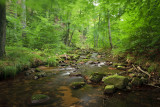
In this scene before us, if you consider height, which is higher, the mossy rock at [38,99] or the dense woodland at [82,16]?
the dense woodland at [82,16]

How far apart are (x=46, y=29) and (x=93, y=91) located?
7.29 metres

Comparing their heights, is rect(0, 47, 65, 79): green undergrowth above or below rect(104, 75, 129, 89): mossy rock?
above

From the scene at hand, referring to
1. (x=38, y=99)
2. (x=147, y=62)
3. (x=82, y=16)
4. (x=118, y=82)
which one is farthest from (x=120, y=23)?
(x=38, y=99)

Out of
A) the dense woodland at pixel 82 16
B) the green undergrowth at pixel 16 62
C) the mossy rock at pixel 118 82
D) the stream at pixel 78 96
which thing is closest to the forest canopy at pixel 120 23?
the dense woodland at pixel 82 16

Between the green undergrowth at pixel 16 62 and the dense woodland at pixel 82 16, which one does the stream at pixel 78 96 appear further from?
the dense woodland at pixel 82 16

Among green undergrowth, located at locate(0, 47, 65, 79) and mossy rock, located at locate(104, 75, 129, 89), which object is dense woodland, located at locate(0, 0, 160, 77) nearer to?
green undergrowth, located at locate(0, 47, 65, 79)

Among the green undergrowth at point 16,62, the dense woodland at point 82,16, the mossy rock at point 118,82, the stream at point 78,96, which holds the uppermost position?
the dense woodland at point 82,16

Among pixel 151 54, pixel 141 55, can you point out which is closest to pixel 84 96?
pixel 151 54

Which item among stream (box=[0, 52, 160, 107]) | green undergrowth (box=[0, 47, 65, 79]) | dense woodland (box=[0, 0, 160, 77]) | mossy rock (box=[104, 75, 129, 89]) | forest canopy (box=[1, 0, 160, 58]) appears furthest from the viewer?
green undergrowth (box=[0, 47, 65, 79])

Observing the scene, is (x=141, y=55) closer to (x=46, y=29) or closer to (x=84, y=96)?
(x=84, y=96)

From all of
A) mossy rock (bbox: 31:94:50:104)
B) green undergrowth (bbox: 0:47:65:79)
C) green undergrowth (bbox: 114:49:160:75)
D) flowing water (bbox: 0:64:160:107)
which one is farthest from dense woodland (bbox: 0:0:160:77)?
mossy rock (bbox: 31:94:50:104)

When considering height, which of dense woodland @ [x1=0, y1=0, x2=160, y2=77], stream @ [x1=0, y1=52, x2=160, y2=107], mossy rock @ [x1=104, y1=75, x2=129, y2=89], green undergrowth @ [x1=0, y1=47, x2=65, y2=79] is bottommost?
stream @ [x1=0, y1=52, x2=160, y2=107]

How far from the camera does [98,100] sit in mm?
3203

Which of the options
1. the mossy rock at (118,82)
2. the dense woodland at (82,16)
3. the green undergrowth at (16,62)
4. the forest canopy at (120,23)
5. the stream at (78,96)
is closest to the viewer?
the stream at (78,96)
